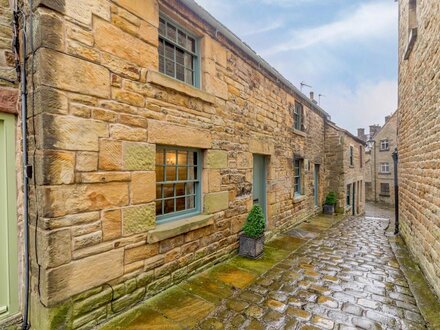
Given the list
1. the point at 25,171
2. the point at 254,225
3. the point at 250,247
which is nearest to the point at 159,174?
the point at 25,171

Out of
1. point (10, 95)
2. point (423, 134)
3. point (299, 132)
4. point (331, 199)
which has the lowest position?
point (331, 199)

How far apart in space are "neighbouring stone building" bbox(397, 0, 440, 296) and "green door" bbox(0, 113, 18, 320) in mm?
6039

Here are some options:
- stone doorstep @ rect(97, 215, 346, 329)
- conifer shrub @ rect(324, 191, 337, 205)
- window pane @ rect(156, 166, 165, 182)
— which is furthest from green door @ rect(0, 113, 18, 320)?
conifer shrub @ rect(324, 191, 337, 205)

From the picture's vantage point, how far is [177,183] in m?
4.24

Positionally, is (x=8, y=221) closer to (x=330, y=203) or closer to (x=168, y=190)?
(x=168, y=190)

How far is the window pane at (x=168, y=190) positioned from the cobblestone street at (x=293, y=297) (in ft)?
5.16

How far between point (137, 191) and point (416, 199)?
6253 millimetres

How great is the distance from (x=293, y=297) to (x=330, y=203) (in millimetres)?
9270

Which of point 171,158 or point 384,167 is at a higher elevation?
point 171,158

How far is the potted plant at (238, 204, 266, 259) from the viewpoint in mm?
5309

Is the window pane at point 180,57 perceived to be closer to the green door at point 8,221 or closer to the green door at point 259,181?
the green door at point 8,221

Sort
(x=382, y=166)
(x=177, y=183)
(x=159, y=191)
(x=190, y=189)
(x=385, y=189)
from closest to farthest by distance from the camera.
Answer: (x=159, y=191)
(x=177, y=183)
(x=190, y=189)
(x=382, y=166)
(x=385, y=189)

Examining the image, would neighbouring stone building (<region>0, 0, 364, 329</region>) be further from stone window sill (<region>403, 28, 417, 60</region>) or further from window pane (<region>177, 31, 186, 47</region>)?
stone window sill (<region>403, 28, 417, 60</region>)

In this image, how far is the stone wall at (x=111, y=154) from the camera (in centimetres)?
249
